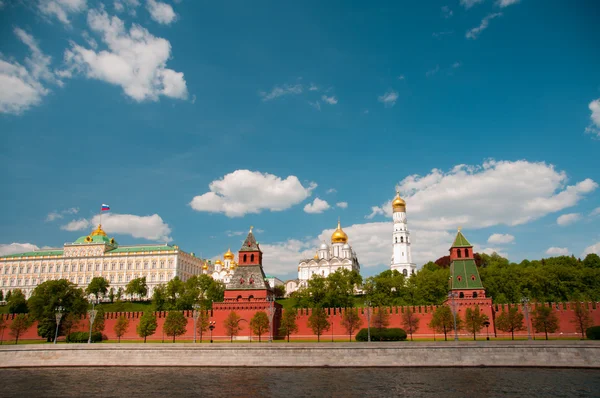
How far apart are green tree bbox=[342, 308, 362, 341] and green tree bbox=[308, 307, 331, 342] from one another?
1.80 m

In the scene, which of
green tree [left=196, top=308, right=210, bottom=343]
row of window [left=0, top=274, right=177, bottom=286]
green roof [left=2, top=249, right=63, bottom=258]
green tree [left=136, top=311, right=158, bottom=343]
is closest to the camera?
green tree [left=196, top=308, right=210, bottom=343]

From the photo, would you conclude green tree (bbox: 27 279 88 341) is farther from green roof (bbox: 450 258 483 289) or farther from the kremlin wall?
green roof (bbox: 450 258 483 289)

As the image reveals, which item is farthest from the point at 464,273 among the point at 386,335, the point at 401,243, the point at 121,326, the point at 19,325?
the point at 19,325

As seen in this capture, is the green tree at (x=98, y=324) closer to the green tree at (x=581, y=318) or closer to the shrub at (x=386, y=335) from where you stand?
the shrub at (x=386, y=335)

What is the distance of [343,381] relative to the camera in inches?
1141

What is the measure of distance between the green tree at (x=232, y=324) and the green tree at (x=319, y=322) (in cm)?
724

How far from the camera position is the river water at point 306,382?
25438 millimetres

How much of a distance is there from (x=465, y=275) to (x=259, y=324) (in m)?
22.5

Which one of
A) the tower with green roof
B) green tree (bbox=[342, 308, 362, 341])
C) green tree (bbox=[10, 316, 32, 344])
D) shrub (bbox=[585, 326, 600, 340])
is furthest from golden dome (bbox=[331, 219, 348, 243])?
shrub (bbox=[585, 326, 600, 340])

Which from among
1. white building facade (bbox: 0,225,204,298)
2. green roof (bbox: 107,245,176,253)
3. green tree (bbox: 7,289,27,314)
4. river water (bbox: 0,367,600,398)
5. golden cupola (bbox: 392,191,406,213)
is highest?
golden cupola (bbox: 392,191,406,213)

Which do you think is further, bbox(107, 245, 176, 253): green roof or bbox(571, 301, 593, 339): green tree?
bbox(107, 245, 176, 253): green roof

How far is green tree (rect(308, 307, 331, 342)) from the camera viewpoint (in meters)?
48.1

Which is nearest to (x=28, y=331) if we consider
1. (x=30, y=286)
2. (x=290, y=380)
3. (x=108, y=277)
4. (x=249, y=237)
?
(x=249, y=237)

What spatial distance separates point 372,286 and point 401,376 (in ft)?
126
